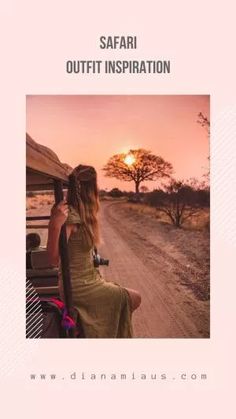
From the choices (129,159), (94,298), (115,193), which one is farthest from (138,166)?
(94,298)

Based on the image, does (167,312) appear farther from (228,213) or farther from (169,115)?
(169,115)

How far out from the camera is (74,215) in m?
3.04

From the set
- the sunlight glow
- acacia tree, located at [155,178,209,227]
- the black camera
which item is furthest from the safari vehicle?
acacia tree, located at [155,178,209,227]

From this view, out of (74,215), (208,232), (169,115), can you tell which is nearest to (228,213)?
(208,232)

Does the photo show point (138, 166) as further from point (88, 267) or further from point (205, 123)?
point (88, 267)

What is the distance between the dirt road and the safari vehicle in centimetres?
24

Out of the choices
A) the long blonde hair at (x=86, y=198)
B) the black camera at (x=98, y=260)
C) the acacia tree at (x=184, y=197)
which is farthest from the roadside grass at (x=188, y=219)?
the black camera at (x=98, y=260)

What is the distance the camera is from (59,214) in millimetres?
3004

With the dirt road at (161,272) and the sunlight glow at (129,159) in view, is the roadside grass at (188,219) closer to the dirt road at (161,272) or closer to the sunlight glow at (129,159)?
the dirt road at (161,272)
